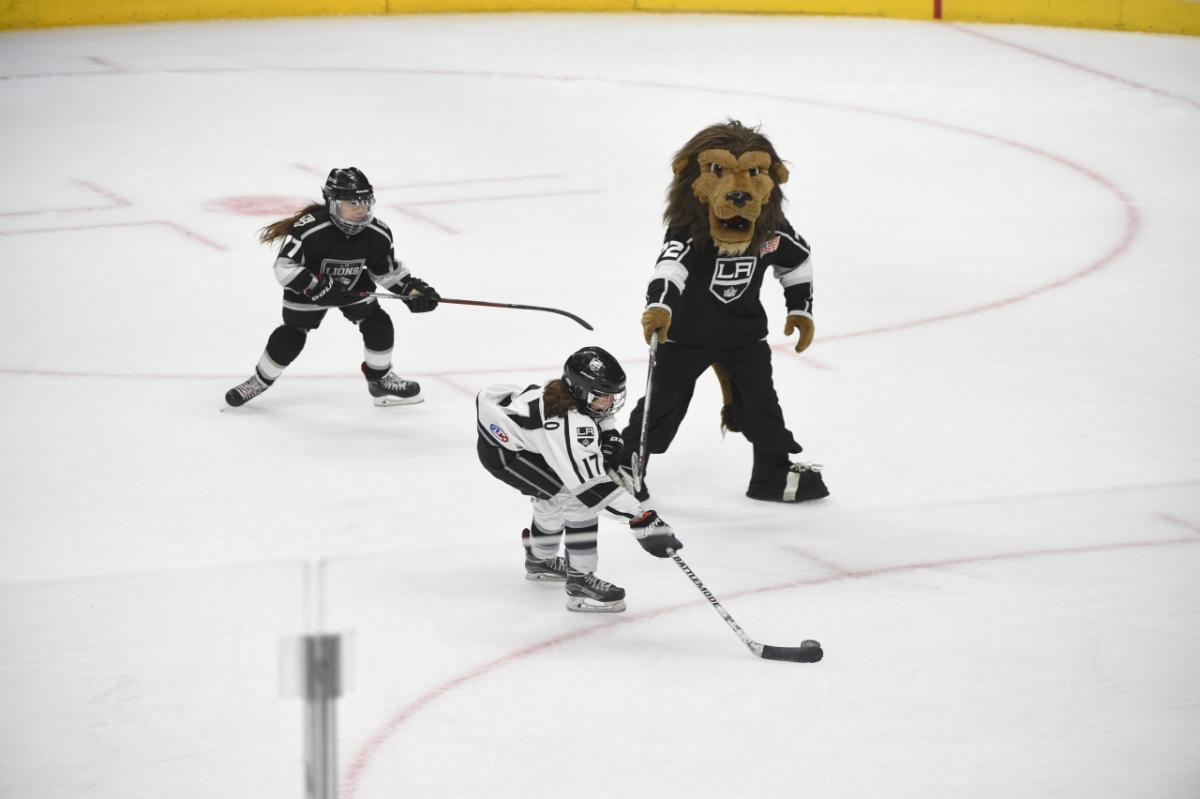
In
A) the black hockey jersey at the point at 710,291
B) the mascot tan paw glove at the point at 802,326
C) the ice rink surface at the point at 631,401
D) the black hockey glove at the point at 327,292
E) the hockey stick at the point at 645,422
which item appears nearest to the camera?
the ice rink surface at the point at 631,401

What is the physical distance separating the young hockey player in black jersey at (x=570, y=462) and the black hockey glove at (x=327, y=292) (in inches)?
49.1

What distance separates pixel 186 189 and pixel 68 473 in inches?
132

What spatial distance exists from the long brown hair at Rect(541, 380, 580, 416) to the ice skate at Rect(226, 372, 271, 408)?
1623 mm

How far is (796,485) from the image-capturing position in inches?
175

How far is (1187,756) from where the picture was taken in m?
2.54

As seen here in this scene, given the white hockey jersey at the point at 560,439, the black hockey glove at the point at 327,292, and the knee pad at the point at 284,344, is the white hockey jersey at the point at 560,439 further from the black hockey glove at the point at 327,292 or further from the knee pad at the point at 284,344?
the knee pad at the point at 284,344

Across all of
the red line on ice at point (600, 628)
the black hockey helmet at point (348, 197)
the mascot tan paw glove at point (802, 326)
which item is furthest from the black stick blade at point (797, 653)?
the black hockey helmet at point (348, 197)

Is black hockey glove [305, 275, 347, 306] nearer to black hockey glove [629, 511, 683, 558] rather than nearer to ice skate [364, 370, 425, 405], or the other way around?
ice skate [364, 370, 425, 405]

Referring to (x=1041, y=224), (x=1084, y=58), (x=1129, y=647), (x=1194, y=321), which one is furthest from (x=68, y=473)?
(x=1084, y=58)

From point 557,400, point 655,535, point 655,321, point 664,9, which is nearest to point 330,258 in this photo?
point 655,321

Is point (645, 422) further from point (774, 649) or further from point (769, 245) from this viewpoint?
point (774, 649)

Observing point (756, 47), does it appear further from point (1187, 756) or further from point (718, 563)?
point (1187, 756)

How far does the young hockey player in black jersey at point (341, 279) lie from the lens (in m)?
4.87

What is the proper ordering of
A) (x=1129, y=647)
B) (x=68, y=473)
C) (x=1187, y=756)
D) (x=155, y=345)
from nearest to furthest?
(x=1187, y=756) < (x=1129, y=647) < (x=68, y=473) < (x=155, y=345)
